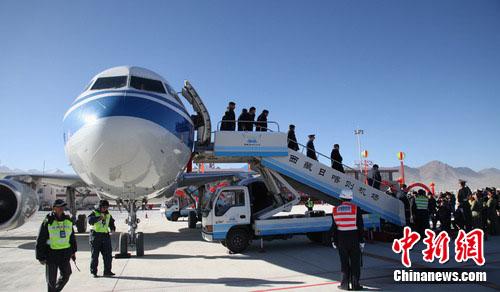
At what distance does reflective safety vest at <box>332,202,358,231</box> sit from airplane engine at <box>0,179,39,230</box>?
37.7 ft

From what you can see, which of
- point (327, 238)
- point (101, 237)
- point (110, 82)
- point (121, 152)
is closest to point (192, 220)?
point (327, 238)

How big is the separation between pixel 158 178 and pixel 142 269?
2.39 metres

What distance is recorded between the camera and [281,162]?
11.5 metres

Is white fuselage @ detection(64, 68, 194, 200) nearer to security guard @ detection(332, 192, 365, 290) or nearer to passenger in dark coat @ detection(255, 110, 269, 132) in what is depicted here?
security guard @ detection(332, 192, 365, 290)

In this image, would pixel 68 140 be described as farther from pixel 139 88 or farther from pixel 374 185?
pixel 374 185

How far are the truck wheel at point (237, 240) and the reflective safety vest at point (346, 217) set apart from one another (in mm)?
4663

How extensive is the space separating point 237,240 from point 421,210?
6.80 meters

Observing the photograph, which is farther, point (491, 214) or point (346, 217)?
point (491, 214)

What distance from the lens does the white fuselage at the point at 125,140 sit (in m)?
6.86

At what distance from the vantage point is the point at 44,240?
5.88m

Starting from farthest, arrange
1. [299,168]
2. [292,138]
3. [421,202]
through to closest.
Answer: [292,138]
[421,202]
[299,168]

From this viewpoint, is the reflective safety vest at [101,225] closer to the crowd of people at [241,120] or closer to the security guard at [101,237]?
the security guard at [101,237]

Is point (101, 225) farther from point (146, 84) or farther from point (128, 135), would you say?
point (146, 84)

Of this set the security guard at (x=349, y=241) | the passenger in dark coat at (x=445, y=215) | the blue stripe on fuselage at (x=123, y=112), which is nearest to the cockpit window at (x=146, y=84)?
the blue stripe on fuselage at (x=123, y=112)
